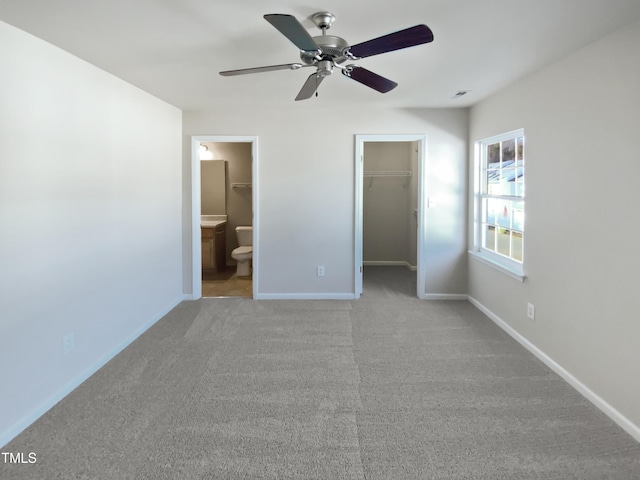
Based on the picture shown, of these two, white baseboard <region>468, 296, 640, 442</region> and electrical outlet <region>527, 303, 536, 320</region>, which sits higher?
electrical outlet <region>527, 303, 536, 320</region>

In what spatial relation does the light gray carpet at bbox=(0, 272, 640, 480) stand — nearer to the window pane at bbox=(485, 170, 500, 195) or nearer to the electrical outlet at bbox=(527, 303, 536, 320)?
the electrical outlet at bbox=(527, 303, 536, 320)

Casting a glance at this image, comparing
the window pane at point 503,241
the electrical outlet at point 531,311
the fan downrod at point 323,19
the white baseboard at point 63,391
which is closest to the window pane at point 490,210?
Result: the window pane at point 503,241

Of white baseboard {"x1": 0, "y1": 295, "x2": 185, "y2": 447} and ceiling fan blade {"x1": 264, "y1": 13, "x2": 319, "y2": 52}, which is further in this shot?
white baseboard {"x1": 0, "y1": 295, "x2": 185, "y2": 447}

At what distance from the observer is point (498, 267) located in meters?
3.73

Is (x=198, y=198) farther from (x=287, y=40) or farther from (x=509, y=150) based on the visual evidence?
(x=509, y=150)

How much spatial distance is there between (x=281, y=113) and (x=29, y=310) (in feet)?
10.5

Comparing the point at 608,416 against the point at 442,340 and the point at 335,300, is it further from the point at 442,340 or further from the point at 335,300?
the point at 335,300

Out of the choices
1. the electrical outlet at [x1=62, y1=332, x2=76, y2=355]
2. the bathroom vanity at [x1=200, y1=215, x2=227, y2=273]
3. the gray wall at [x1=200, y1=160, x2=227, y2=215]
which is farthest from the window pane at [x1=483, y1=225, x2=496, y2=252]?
the gray wall at [x1=200, y1=160, x2=227, y2=215]

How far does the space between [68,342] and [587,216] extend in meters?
3.47

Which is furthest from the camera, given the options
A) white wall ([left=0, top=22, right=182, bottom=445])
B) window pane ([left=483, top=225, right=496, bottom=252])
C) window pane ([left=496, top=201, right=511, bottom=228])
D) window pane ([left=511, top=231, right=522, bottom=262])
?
window pane ([left=483, top=225, right=496, bottom=252])

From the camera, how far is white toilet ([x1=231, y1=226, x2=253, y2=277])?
18.8 ft

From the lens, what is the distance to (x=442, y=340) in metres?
3.39

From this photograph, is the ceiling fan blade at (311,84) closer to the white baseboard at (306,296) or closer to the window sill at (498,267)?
the window sill at (498,267)

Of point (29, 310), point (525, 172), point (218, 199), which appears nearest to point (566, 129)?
point (525, 172)
